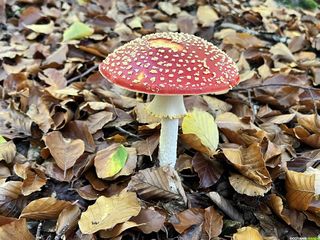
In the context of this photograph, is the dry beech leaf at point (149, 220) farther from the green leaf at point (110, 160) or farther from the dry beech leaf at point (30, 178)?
the dry beech leaf at point (30, 178)

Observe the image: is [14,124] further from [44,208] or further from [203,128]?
[203,128]

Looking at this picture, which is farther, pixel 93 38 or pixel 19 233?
pixel 93 38

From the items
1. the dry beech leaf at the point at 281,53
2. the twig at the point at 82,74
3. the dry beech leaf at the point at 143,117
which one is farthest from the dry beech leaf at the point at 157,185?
the dry beech leaf at the point at 281,53

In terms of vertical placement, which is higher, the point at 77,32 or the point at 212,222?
the point at 212,222

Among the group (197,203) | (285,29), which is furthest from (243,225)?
(285,29)

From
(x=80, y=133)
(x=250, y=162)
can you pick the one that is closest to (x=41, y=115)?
(x=80, y=133)

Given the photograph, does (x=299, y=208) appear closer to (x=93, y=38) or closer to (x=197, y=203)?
(x=197, y=203)
